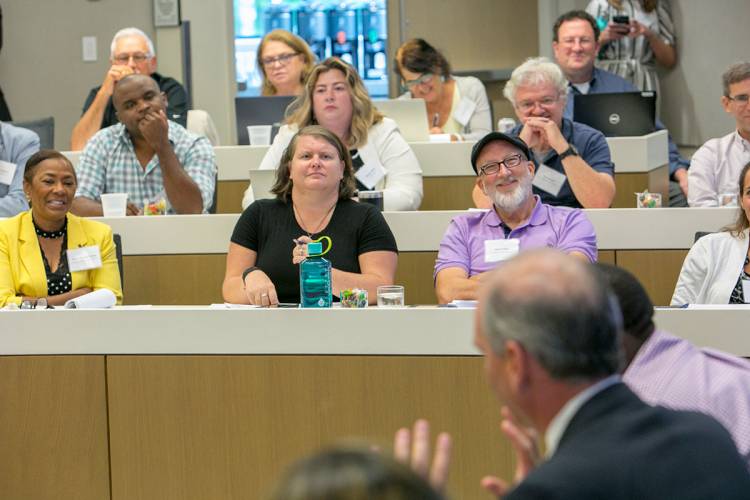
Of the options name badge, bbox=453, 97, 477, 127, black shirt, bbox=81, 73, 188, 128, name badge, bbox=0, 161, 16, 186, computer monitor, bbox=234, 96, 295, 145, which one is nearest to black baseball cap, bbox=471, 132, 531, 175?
computer monitor, bbox=234, 96, 295, 145

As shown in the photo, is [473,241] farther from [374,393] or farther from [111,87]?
[111,87]

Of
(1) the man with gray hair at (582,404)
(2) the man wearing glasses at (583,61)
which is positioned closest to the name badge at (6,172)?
(2) the man wearing glasses at (583,61)

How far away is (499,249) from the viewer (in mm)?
3643

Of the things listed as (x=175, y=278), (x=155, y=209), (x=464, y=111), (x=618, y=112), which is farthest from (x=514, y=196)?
(x=464, y=111)

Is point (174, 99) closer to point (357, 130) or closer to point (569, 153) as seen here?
point (357, 130)

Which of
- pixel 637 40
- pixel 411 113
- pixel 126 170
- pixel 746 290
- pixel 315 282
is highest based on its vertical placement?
pixel 637 40

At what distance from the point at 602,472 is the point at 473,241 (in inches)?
97.5

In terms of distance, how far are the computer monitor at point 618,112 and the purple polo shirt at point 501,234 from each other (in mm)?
1667

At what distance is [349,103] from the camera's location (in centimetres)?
485

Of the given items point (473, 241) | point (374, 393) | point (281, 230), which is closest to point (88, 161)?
point (281, 230)

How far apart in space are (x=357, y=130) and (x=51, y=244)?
1421 millimetres

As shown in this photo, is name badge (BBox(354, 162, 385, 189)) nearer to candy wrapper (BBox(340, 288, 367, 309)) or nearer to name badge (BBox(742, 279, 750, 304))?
name badge (BBox(742, 279, 750, 304))

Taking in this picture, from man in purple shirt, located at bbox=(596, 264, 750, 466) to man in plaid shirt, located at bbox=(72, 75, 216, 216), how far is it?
3295mm

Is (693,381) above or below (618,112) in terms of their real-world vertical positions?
below
